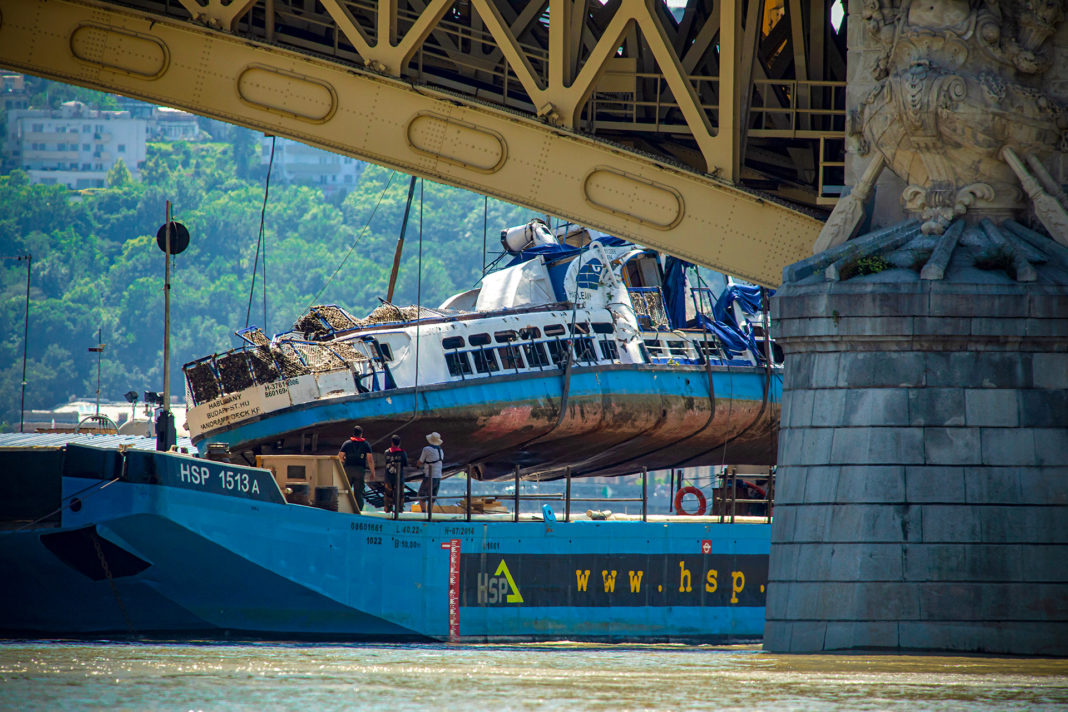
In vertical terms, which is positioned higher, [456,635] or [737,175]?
[737,175]

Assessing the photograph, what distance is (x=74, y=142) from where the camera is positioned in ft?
630

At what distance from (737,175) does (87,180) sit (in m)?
176

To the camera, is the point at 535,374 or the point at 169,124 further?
the point at 169,124

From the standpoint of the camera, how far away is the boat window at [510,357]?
1559 inches

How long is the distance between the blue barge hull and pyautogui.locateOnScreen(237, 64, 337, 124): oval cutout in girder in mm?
6617

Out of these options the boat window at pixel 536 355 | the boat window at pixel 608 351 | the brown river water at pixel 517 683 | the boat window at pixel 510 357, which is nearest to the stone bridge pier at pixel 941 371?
the brown river water at pixel 517 683

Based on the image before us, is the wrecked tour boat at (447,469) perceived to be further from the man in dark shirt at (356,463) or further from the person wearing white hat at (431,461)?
the person wearing white hat at (431,461)

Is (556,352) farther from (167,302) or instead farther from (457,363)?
(167,302)

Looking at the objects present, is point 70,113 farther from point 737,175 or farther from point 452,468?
point 737,175

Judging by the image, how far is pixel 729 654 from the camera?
20.2 metres

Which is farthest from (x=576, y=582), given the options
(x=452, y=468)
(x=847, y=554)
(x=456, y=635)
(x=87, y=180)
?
(x=87, y=180)

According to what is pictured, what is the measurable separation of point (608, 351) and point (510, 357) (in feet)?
9.16

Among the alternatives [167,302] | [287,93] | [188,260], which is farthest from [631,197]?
[188,260]

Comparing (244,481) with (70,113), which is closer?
(244,481)
